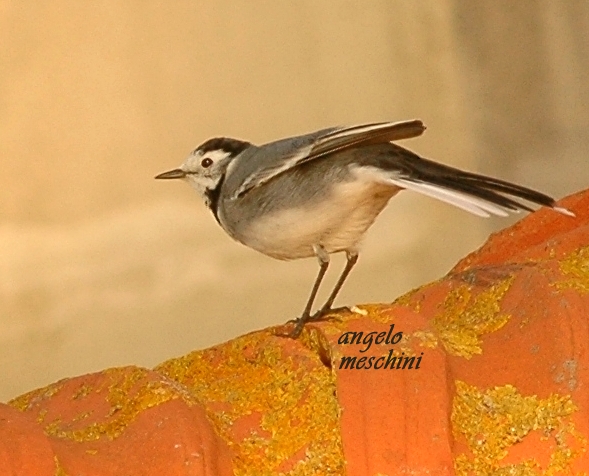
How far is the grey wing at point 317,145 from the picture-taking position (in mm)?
1803

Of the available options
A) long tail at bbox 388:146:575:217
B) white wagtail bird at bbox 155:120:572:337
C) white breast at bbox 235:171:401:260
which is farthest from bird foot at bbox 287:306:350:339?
long tail at bbox 388:146:575:217

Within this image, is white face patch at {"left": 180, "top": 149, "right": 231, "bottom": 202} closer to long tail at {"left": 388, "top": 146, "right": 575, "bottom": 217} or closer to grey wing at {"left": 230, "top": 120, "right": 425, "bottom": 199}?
grey wing at {"left": 230, "top": 120, "right": 425, "bottom": 199}

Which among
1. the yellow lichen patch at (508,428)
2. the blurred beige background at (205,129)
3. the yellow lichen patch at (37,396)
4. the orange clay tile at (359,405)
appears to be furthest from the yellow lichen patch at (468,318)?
the blurred beige background at (205,129)

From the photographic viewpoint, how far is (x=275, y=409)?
143 cm

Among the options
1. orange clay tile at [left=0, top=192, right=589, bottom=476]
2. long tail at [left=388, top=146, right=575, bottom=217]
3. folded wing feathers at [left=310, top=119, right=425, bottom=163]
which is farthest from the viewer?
folded wing feathers at [left=310, top=119, right=425, bottom=163]

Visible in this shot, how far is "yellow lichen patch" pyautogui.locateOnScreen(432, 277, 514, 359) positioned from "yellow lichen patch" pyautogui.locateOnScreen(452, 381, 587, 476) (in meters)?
0.13

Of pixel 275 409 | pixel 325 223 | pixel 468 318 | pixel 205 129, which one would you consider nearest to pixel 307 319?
pixel 325 223

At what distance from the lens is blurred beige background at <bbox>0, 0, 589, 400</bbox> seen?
9.83 ft

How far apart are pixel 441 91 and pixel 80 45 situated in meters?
1.31

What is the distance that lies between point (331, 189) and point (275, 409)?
596 mm

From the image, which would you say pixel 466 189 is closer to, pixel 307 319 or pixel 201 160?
pixel 307 319

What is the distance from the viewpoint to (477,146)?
353 centimetres

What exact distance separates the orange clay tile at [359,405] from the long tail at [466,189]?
0.13 meters

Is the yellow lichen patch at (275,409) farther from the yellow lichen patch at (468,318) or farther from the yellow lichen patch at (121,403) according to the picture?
the yellow lichen patch at (468,318)
